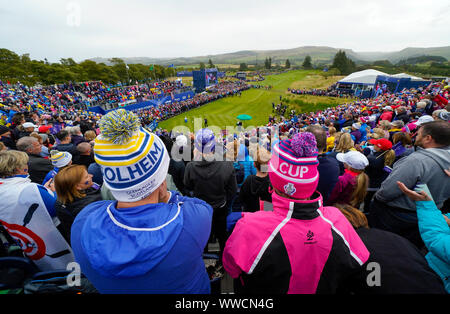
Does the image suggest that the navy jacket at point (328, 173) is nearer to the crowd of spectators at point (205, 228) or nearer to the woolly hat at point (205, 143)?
the crowd of spectators at point (205, 228)

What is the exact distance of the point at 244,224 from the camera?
1638 millimetres

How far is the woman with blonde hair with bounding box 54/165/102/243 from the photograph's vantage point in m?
2.37

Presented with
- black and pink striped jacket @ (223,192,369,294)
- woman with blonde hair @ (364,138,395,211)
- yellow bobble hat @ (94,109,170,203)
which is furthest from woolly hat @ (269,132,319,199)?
woman with blonde hair @ (364,138,395,211)

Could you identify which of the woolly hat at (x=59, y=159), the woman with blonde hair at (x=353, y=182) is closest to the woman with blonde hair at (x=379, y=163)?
the woman with blonde hair at (x=353, y=182)

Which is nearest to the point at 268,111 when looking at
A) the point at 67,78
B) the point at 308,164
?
the point at 308,164

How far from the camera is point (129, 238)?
47.3 inches

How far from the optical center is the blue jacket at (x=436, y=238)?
1.71 m

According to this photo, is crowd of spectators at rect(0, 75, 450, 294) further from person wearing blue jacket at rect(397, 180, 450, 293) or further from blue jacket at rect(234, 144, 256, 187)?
blue jacket at rect(234, 144, 256, 187)

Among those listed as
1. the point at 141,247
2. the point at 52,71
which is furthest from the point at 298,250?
the point at 52,71

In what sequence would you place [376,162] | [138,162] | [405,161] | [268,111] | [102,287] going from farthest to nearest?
[268,111]
[376,162]
[405,161]
[138,162]
[102,287]

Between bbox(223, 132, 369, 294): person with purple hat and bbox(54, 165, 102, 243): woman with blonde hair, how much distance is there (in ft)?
6.81

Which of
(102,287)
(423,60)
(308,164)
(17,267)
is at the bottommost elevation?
(17,267)

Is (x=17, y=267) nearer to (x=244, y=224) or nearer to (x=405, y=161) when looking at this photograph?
(x=244, y=224)
